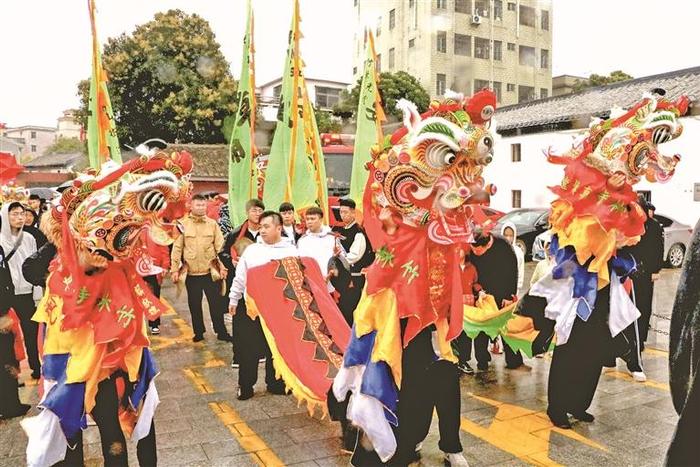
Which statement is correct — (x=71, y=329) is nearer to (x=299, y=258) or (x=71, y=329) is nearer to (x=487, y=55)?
(x=299, y=258)

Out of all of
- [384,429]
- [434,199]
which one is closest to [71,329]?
[384,429]

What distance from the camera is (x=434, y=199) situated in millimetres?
3320

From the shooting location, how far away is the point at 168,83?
22.7 metres

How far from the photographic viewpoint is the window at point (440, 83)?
3.10m

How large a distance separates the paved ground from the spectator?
492mm

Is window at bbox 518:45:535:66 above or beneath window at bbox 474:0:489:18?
beneath

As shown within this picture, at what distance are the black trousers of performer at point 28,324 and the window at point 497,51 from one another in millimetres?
4440

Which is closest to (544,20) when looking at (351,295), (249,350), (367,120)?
(249,350)

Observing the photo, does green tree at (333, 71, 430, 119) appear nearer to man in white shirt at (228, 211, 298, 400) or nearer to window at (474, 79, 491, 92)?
window at (474, 79, 491, 92)

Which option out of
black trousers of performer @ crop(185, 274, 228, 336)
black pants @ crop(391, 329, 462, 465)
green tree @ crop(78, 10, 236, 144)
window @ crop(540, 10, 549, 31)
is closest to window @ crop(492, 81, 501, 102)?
window @ crop(540, 10, 549, 31)

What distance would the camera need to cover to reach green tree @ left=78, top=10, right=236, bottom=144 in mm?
22422

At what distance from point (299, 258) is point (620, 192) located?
2.47 metres

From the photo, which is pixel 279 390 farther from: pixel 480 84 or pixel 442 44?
pixel 442 44

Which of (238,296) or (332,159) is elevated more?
(332,159)
